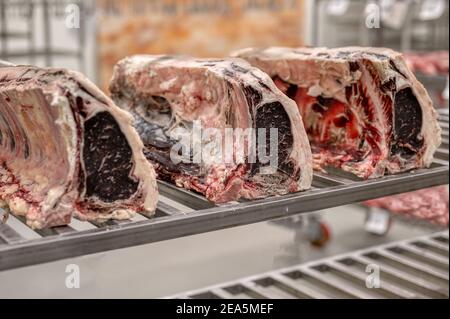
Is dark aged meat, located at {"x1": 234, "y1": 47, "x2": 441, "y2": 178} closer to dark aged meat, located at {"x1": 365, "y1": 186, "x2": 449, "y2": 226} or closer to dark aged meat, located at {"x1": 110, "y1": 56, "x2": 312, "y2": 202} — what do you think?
dark aged meat, located at {"x1": 110, "y1": 56, "x2": 312, "y2": 202}

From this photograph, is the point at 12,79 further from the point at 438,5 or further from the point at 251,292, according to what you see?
the point at 438,5

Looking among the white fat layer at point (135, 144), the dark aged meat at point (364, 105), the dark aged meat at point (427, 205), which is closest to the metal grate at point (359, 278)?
the dark aged meat at point (427, 205)

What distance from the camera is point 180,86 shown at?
191 cm

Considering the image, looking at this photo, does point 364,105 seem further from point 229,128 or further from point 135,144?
point 135,144

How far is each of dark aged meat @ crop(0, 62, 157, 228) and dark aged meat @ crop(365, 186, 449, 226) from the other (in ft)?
6.70

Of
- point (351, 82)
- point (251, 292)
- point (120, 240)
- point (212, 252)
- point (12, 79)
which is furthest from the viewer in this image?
point (212, 252)

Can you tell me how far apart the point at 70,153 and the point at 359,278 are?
1.72m

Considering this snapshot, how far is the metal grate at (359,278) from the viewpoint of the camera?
274cm

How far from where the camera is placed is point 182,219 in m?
1.51

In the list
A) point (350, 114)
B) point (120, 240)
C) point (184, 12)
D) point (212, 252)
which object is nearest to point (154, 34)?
point (184, 12)

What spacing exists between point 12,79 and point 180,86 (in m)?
0.49

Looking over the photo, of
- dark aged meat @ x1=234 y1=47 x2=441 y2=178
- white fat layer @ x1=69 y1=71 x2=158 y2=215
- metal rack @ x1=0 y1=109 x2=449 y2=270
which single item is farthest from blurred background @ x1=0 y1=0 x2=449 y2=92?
white fat layer @ x1=69 y1=71 x2=158 y2=215

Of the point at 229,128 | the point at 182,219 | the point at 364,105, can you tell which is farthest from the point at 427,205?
the point at 182,219

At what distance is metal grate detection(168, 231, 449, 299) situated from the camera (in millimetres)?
2744
